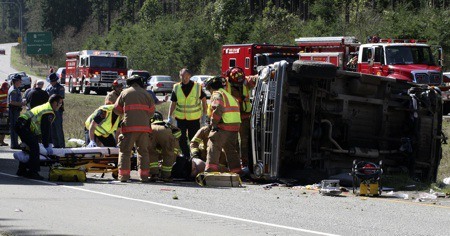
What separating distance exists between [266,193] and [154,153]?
238 cm

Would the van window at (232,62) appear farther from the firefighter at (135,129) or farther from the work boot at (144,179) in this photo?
the work boot at (144,179)

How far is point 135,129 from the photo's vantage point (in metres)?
14.6

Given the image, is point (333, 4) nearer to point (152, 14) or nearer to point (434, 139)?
point (152, 14)

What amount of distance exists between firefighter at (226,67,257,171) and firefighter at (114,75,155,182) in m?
1.89

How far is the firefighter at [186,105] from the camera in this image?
55.3 feet

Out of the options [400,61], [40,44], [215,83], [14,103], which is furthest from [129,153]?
[40,44]

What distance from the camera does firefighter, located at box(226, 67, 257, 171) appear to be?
53.2ft

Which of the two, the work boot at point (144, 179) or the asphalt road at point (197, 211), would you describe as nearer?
the asphalt road at point (197, 211)

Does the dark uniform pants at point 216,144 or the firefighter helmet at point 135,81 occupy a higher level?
the firefighter helmet at point 135,81

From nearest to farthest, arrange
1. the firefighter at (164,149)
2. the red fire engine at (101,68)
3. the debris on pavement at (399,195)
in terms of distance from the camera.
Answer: the debris on pavement at (399,195), the firefighter at (164,149), the red fire engine at (101,68)

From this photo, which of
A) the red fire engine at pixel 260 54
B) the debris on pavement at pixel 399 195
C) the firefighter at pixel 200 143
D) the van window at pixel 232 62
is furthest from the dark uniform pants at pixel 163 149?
the van window at pixel 232 62

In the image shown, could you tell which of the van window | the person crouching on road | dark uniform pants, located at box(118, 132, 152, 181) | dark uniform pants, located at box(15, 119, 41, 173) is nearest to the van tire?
dark uniform pants, located at box(118, 132, 152, 181)

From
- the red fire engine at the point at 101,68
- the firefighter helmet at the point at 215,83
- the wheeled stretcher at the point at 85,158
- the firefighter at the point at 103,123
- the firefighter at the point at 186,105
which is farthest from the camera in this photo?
the red fire engine at the point at 101,68

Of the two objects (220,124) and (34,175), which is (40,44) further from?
(220,124)
